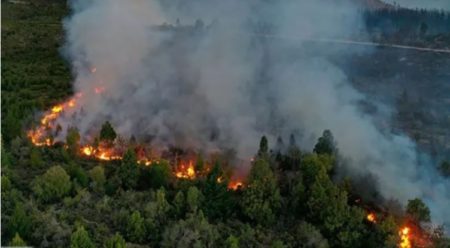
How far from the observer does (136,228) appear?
27.8m

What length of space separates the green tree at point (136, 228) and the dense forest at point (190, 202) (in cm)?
4

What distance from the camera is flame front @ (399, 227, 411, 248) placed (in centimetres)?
3019

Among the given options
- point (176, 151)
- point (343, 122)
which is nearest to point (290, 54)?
point (343, 122)

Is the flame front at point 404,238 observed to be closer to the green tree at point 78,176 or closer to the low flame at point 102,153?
the green tree at point 78,176

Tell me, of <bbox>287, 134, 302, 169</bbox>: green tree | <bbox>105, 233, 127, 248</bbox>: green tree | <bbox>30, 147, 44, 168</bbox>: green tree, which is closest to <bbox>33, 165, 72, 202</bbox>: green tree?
<bbox>30, 147, 44, 168</bbox>: green tree

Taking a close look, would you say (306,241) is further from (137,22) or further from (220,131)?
(137,22)

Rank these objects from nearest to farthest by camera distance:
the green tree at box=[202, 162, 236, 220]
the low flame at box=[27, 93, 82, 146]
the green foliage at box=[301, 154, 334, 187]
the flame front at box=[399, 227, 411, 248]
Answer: the flame front at box=[399, 227, 411, 248] < the green tree at box=[202, 162, 236, 220] < the green foliage at box=[301, 154, 334, 187] < the low flame at box=[27, 93, 82, 146]

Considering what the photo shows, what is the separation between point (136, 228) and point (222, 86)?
788 inches

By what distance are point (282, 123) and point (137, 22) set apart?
15.7 meters

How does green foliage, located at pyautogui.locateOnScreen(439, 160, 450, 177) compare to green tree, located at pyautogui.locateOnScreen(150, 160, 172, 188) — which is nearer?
green tree, located at pyautogui.locateOnScreen(150, 160, 172, 188)

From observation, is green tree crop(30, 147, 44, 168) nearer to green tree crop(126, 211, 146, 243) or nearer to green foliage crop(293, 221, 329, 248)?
green tree crop(126, 211, 146, 243)

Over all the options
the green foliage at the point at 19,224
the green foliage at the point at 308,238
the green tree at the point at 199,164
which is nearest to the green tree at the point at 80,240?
the green foliage at the point at 19,224

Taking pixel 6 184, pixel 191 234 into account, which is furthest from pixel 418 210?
pixel 6 184

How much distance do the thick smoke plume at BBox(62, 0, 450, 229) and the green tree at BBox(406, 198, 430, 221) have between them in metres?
2.14
